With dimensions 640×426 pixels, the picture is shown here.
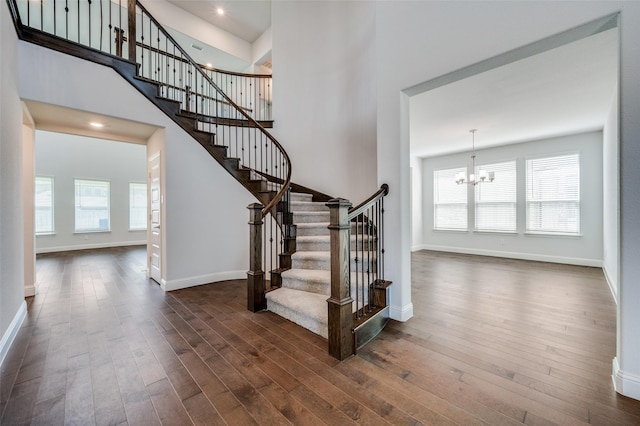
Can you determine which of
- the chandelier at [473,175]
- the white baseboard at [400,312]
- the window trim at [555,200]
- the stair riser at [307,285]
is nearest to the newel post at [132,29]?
the stair riser at [307,285]

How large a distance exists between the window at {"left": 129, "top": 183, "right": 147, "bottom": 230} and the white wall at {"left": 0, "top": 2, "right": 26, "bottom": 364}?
260 inches

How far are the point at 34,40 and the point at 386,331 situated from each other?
15.6 ft

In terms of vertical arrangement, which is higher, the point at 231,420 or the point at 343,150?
the point at 343,150

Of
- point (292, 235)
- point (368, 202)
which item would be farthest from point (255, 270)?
point (368, 202)

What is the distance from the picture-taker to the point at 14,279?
8.29 feet

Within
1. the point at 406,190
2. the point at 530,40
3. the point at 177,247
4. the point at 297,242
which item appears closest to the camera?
the point at 530,40

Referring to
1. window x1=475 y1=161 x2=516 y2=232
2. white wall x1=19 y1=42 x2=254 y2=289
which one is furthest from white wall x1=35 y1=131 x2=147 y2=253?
window x1=475 y1=161 x2=516 y2=232

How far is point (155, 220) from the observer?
164 inches

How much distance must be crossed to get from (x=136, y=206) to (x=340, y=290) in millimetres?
9272

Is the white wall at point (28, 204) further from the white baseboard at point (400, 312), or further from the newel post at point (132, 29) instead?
the white baseboard at point (400, 312)

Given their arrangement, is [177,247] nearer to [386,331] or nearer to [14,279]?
[14,279]

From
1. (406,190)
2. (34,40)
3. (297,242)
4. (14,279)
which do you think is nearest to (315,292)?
(297,242)

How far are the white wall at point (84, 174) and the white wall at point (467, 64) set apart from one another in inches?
334

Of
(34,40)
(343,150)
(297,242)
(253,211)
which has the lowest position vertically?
(297,242)
